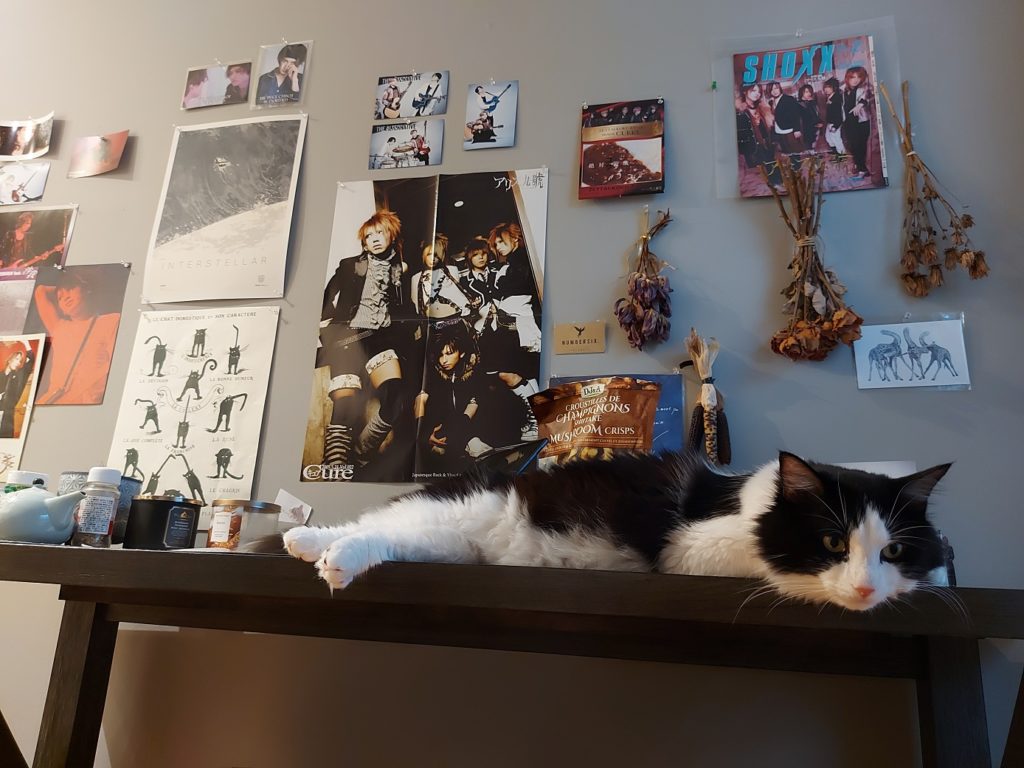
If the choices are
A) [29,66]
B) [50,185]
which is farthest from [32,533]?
[29,66]

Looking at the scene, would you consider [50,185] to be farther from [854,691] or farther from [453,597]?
[854,691]

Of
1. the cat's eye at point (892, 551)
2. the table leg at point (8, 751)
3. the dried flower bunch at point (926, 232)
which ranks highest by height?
the dried flower bunch at point (926, 232)

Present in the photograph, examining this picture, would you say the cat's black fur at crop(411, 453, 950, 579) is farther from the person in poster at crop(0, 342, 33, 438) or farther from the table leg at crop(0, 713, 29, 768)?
the person in poster at crop(0, 342, 33, 438)

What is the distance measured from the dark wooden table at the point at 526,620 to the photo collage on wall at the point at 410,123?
0.91m

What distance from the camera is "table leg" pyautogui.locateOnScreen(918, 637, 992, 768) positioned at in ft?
2.61

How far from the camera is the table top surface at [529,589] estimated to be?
2.25ft

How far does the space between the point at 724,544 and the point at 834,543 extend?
12 cm

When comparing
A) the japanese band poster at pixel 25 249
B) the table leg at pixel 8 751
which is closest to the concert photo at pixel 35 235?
the japanese band poster at pixel 25 249

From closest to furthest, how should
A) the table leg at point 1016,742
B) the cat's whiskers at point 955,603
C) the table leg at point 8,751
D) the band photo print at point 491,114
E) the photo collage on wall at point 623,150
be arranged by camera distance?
the cat's whiskers at point 955,603, the table leg at point 1016,742, the table leg at point 8,751, the photo collage on wall at point 623,150, the band photo print at point 491,114

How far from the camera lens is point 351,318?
145cm

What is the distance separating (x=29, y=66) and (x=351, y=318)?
3.85 feet

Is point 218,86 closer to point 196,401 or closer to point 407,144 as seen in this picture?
A: point 407,144

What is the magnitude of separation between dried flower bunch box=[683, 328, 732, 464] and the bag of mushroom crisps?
72 mm

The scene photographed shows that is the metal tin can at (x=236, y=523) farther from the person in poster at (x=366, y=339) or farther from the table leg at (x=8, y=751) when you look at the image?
the table leg at (x=8, y=751)
